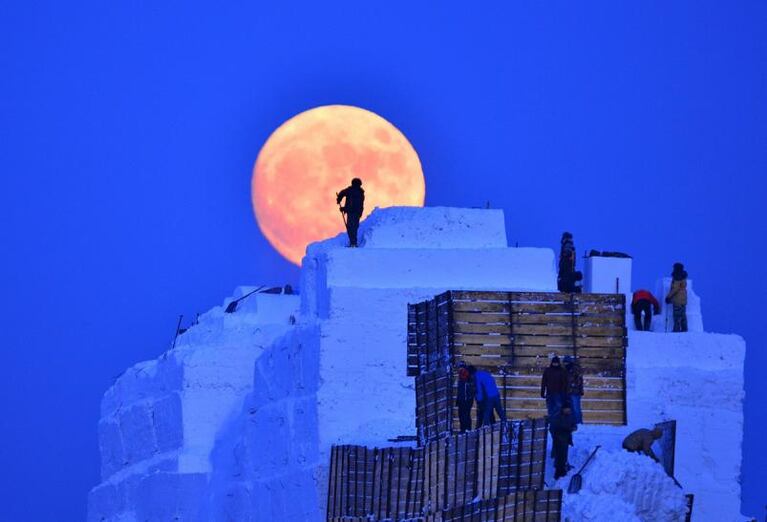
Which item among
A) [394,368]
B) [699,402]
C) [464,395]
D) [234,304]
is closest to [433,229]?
[394,368]

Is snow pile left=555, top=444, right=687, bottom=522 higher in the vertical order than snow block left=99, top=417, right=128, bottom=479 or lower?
lower

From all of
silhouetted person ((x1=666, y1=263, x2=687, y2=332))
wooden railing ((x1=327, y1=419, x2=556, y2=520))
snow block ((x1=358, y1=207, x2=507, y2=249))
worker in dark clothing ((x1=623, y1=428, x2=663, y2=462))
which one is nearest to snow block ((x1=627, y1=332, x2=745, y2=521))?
silhouetted person ((x1=666, y1=263, x2=687, y2=332))

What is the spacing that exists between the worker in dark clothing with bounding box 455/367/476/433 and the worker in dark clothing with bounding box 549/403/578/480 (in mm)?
1745

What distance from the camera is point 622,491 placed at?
38.6 m

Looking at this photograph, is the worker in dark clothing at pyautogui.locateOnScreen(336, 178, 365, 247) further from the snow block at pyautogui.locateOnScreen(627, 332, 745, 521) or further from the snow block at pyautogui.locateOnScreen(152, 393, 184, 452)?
the snow block at pyautogui.locateOnScreen(152, 393, 184, 452)

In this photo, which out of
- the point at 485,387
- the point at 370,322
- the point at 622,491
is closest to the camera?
the point at 622,491

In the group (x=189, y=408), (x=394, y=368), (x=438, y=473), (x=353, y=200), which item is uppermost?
(x=353, y=200)

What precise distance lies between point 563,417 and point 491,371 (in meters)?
5.89

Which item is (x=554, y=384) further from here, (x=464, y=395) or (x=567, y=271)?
(x=567, y=271)

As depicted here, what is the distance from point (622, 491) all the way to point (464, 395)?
3276mm

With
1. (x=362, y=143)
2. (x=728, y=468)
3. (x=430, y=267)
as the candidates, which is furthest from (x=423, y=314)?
(x=362, y=143)

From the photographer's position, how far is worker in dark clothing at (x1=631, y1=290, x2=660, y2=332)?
48562 millimetres

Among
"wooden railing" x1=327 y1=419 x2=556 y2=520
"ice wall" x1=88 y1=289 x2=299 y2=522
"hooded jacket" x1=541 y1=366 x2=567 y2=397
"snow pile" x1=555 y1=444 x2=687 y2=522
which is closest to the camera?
"snow pile" x1=555 y1=444 x2=687 y2=522

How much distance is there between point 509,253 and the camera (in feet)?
155
